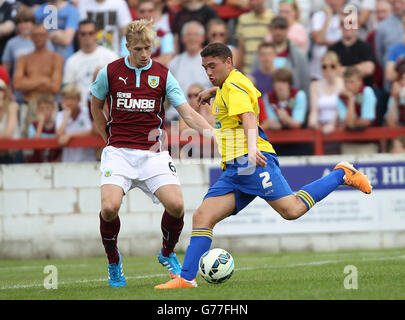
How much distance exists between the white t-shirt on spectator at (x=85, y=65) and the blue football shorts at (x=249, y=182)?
5.82 meters

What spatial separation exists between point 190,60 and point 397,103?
3.20m

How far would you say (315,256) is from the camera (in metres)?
10.7

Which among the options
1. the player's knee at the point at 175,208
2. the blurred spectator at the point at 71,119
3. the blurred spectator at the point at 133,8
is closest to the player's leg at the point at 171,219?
the player's knee at the point at 175,208

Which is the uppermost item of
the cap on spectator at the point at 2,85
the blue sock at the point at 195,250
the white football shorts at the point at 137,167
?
the cap on spectator at the point at 2,85

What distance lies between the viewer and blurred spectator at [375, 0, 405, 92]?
12492 mm

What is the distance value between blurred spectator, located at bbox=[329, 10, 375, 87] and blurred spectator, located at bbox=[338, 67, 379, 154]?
0.41 m

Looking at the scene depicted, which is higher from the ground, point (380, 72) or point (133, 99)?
point (380, 72)

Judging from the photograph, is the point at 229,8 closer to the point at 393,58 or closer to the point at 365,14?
the point at 365,14

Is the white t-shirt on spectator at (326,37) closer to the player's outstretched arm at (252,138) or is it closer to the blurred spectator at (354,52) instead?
the blurred spectator at (354,52)

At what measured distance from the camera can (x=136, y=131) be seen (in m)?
7.36

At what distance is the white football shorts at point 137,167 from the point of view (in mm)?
7227

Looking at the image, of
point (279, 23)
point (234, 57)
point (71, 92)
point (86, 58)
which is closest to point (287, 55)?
point (279, 23)
